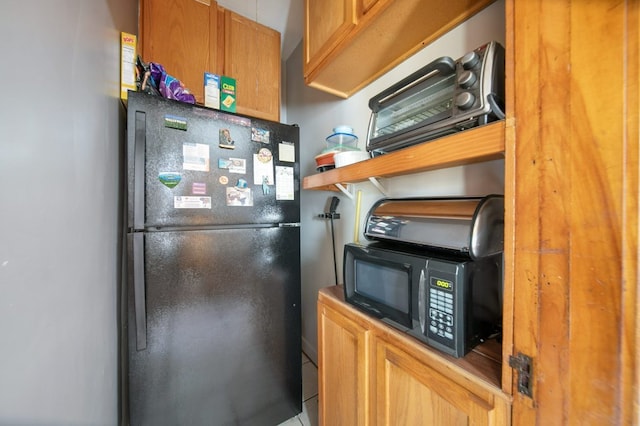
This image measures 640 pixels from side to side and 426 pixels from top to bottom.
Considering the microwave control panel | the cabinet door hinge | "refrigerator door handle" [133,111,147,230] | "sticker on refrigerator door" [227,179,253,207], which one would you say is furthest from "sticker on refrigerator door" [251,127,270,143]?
the cabinet door hinge

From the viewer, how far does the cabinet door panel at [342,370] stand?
2.65 ft

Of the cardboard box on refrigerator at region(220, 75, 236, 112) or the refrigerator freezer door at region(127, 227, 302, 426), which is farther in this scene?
the cardboard box on refrigerator at region(220, 75, 236, 112)

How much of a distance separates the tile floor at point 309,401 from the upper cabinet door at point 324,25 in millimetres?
2066

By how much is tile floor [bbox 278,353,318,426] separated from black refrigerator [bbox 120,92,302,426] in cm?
10

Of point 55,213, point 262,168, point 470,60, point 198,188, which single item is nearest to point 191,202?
point 198,188

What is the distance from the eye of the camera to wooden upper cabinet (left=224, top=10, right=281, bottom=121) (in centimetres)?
164

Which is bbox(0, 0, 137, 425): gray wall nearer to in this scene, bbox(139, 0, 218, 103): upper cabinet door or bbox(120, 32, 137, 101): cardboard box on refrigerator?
bbox(120, 32, 137, 101): cardboard box on refrigerator

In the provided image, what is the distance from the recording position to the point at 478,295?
600 mm

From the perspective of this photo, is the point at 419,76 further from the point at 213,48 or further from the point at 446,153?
the point at 213,48

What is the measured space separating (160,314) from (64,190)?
647mm

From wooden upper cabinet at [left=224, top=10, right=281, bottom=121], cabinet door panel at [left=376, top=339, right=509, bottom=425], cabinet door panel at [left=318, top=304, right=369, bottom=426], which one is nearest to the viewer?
cabinet door panel at [left=376, top=339, right=509, bottom=425]

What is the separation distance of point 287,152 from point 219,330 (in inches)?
40.4

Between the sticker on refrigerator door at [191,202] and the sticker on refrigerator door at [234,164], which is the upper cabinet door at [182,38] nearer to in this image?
the sticker on refrigerator door at [234,164]

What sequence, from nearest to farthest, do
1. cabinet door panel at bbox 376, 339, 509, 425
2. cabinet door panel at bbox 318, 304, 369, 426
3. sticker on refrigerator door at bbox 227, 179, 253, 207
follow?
cabinet door panel at bbox 376, 339, 509, 425 → cabinet door panel at bbox 318, 304, 369, 426 → sticker on refrigerator door at bbox 227, 179, 253, 207
